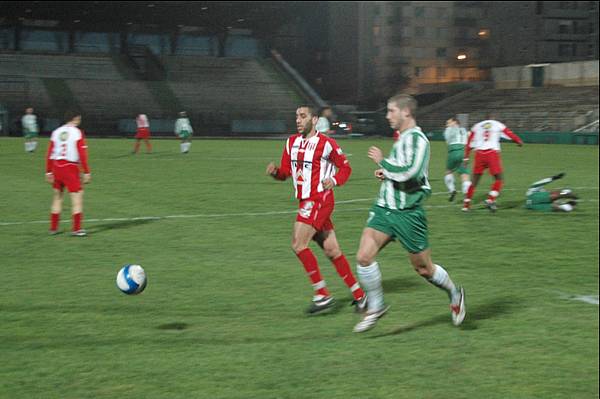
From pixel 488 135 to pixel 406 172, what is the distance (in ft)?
32.2

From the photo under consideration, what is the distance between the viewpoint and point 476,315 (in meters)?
7.99

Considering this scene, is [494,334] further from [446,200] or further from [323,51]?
[323,51]

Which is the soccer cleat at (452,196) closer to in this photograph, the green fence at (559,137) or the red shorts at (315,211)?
the red shorts at (315,211)

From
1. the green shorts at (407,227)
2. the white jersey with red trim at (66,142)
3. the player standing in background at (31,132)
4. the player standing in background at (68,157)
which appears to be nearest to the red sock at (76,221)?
the player standing in background at (68,157)

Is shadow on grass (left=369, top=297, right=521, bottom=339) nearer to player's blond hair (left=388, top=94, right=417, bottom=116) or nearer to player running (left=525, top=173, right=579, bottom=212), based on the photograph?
player's blond hair (left=388, top=94, right=417, bottom=116)

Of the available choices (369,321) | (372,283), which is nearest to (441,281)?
(372,283)

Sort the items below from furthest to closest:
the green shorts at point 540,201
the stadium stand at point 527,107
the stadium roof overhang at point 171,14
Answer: the stadium stand at point 527,107 → the stadium roof overhang at point 171,14 → the green shorts at point 540,201

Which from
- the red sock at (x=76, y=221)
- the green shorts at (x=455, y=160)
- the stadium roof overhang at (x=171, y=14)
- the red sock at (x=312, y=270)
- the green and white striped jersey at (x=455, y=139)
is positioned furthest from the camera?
the stadium roof overhang at (x=171, y=14)

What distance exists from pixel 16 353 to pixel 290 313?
266 centimetres

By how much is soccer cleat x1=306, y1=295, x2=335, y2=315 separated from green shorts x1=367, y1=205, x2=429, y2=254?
1.20 meters

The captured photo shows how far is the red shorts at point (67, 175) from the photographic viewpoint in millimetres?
12609

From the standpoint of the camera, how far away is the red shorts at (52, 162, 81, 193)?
12609 mm

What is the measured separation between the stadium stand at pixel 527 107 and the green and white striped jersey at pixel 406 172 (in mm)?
53564

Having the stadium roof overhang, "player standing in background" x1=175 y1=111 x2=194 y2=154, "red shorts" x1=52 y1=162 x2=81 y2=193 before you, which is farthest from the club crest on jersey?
the stadium roof overhang
